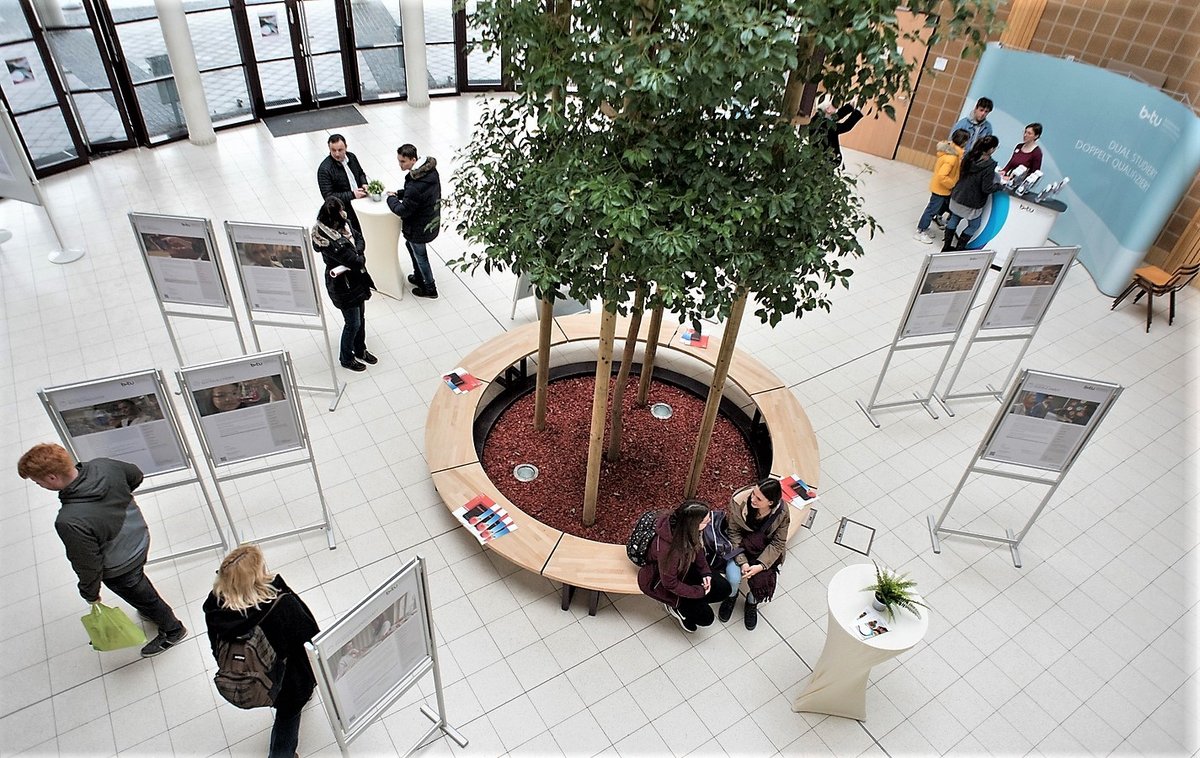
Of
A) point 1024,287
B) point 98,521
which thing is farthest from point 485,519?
point 1024,287

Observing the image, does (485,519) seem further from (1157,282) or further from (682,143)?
(1157,282)

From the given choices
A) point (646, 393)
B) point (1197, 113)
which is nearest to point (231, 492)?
point (646, 393)

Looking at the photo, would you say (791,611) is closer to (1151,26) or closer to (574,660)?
(574,660)

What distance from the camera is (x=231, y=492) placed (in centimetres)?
562

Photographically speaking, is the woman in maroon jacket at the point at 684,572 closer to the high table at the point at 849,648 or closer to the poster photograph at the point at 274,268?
the high table at the point at 849,648

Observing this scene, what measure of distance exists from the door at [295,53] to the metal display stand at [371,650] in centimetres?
960

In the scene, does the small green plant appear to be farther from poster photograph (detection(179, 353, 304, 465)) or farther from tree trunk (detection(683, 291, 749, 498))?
poster photograph (detection(179, 353, 304, 465))

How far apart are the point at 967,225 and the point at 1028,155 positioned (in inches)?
37.0

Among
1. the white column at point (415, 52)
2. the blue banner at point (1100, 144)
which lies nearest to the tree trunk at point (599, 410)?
the blue banner at point (1100, 144)

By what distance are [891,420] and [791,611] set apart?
2383 mm

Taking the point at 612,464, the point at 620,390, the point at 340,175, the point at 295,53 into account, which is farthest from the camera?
the point at 295,53

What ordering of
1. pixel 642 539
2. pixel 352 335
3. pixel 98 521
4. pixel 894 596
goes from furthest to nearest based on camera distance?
pixel 352 335
pixel 642 539
pixel 894 596
pixel 98 521

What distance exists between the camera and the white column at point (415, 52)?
10.6m

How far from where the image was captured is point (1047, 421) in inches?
197
